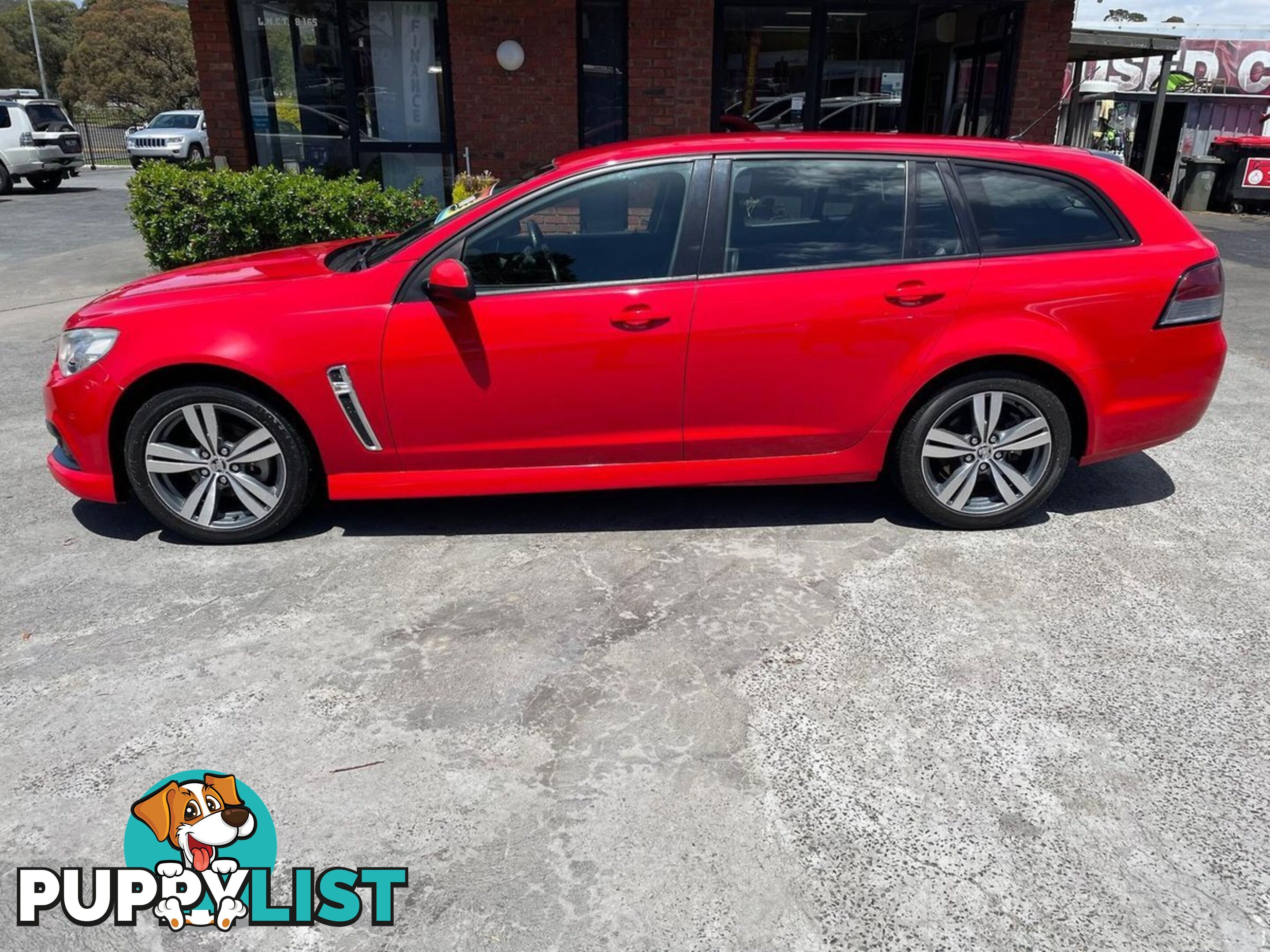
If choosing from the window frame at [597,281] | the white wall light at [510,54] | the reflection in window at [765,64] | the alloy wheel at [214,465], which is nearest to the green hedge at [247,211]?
the white wall light at [510,54]

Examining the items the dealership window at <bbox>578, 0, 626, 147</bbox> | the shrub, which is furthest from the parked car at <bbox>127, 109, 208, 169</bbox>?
the shrub

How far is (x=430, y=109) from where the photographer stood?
10648mm

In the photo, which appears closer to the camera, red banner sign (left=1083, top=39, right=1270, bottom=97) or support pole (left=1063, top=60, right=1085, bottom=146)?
support pole (left=1063, top=60, right=1085, bottom=146)

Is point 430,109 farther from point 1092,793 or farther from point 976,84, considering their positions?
point 1092,793

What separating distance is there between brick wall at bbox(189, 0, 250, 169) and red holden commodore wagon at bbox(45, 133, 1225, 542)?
7.09 meters

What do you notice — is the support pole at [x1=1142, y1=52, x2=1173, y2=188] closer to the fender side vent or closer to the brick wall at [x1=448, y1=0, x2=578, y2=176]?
the brick wall at [x1=448, y1=0, x2=578, y2=176]

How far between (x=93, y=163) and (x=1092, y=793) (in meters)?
38.5

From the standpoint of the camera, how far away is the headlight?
411 centimetres

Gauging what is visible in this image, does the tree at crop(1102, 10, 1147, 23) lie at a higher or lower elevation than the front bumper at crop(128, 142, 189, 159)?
higher

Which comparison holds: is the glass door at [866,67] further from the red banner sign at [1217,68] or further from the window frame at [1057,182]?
the red banner sign at [1217,68]

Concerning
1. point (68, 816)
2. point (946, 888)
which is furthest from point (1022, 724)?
point (68, 816)

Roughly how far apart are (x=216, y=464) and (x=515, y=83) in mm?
7327

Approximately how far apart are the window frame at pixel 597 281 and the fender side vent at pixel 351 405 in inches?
14.9

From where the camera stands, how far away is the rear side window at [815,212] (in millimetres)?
4184
